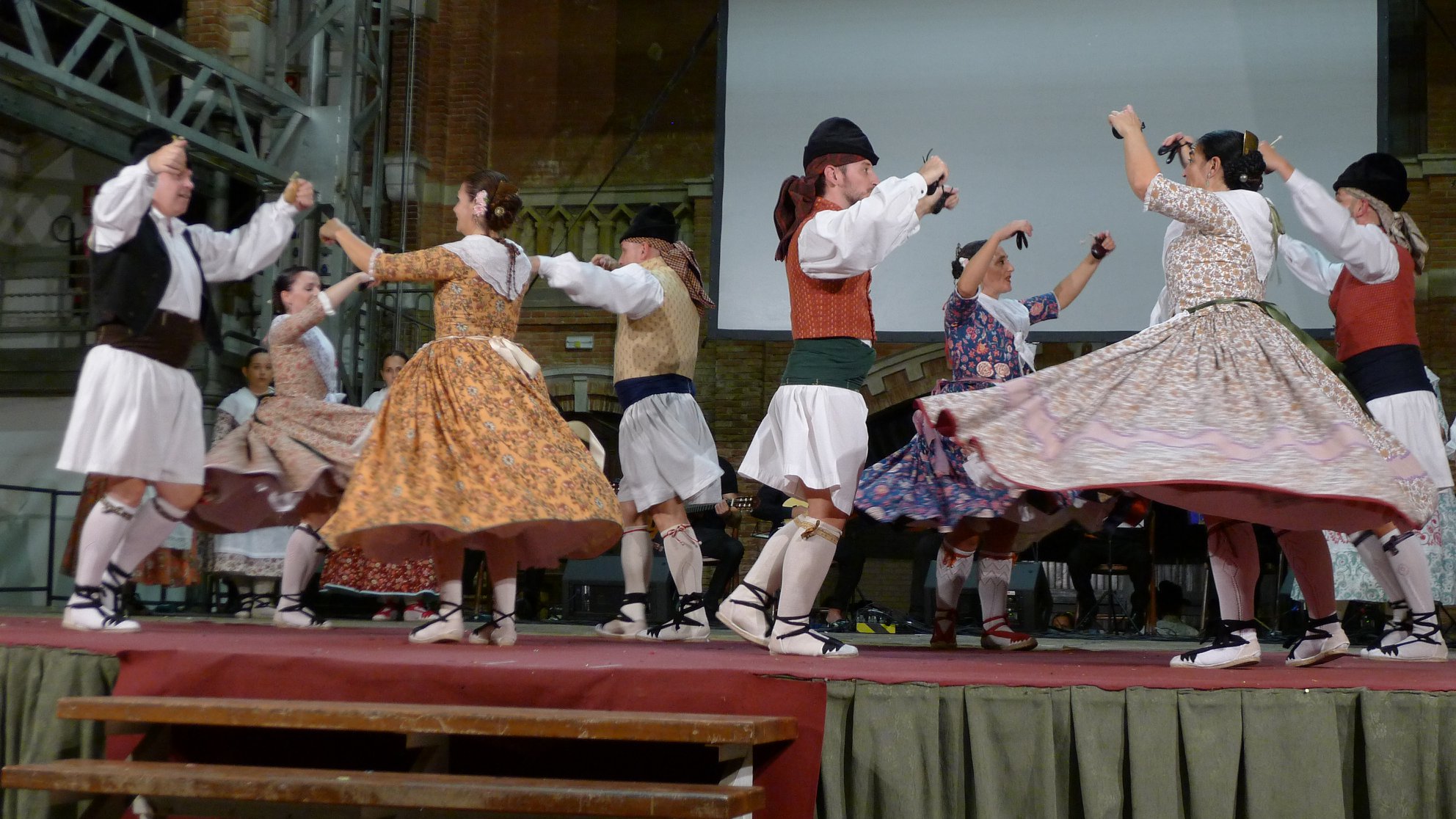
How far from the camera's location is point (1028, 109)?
806cm

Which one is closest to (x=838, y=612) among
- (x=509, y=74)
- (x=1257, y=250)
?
(x=1257, y=250)

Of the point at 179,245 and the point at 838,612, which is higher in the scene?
the point at 179,245

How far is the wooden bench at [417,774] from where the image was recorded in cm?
207

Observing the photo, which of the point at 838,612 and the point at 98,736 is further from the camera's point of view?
the point at 838,612

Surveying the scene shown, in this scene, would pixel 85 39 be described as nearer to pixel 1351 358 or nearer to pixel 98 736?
pixel 98 736

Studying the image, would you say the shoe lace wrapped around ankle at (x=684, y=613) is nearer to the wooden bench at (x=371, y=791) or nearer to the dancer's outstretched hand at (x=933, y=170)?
the dancer's outstretched hand at (x=933, y=170)

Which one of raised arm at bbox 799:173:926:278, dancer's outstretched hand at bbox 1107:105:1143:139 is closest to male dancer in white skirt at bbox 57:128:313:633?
raised arm at bbox 799:173:926:278

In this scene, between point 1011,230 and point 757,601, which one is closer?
point 757,601

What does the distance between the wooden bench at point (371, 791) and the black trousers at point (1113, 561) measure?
20.9 feet

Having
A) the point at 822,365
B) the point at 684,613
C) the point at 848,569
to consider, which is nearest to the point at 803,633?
the point at 822,365

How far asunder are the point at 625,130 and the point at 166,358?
7.84 meters

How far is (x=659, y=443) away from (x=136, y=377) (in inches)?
65.9

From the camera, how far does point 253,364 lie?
574 cm

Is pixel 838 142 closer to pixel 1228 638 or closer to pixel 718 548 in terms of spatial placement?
pixel 1228 638
